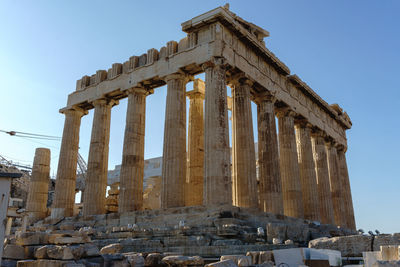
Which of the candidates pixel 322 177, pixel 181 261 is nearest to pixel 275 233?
pixel 181 261

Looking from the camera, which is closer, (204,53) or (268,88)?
(204,53)

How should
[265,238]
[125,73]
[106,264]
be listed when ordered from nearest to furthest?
1. [106,264]
2. [265,238]
3. [125,73]

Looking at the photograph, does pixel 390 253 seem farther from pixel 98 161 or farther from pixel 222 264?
pixel 98 161

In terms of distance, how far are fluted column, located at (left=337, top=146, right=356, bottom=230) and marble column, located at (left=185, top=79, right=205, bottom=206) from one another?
17.5 metres

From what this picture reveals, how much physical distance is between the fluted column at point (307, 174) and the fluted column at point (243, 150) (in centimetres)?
940

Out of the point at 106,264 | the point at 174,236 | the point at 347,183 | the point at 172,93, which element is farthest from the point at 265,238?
the point at 347,183

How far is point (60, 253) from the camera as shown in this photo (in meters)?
9.59

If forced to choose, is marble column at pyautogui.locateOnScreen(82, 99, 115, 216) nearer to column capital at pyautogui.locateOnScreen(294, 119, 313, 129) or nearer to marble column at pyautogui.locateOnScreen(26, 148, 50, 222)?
marble column at pyautogui.locateOnScreen(26, 148, 50, 222)

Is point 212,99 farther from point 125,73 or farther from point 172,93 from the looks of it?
point 125,73

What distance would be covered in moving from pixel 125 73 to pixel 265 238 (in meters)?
17.3

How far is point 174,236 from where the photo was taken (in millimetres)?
17766

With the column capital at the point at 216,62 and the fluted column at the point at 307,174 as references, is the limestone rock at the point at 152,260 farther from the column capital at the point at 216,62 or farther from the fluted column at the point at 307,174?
the fluted column at the point at 307,174

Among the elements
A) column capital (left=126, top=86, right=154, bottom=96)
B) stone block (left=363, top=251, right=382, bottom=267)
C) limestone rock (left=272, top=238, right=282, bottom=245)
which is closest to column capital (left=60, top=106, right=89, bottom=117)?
column capital (left=126, top=86, right=154, bottom=96)

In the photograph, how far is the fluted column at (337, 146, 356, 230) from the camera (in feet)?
126
